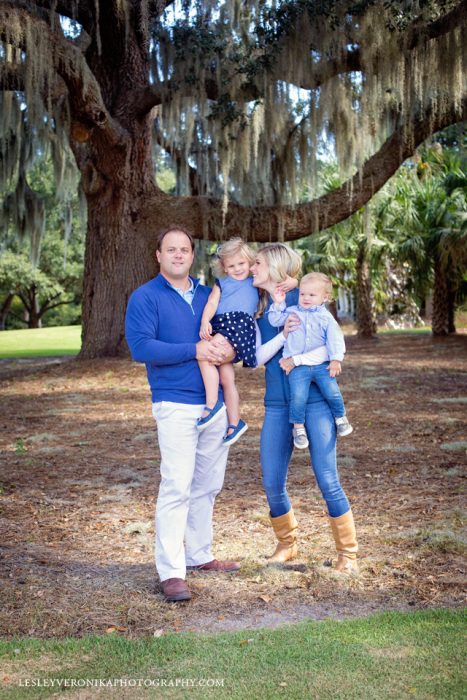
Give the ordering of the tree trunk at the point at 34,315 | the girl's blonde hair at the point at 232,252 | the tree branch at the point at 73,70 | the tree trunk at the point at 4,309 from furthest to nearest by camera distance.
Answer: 1. the tree trunk at the point at 34,315
2. the tree trunk at the point at 4,309
3. the tree branch at the point at 73,70
4. the girl's blonde hair at the point at 232,252

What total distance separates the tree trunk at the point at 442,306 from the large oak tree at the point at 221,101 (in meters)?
7.30

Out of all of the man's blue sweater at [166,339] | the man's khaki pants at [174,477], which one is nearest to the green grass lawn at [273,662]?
the man's khaki pants at [174,477]

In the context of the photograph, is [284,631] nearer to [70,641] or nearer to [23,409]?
[70,641]

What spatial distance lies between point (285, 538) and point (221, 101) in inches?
319

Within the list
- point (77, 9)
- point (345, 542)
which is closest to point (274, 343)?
point (345, 542)

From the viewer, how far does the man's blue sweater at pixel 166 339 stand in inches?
135

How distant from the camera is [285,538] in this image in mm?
3953

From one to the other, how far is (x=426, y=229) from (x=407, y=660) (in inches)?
681

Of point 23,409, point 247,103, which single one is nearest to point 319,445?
point 23,409

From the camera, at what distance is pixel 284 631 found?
3.07 meters

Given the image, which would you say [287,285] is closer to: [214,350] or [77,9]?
[214,350]

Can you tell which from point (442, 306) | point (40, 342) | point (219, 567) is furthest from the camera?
point (40, 342)

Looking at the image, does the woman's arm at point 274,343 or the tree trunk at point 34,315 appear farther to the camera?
the tree trunk at point 34,315

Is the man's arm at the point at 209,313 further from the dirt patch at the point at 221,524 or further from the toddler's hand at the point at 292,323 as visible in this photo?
the dirt patch at the point at 221,524
